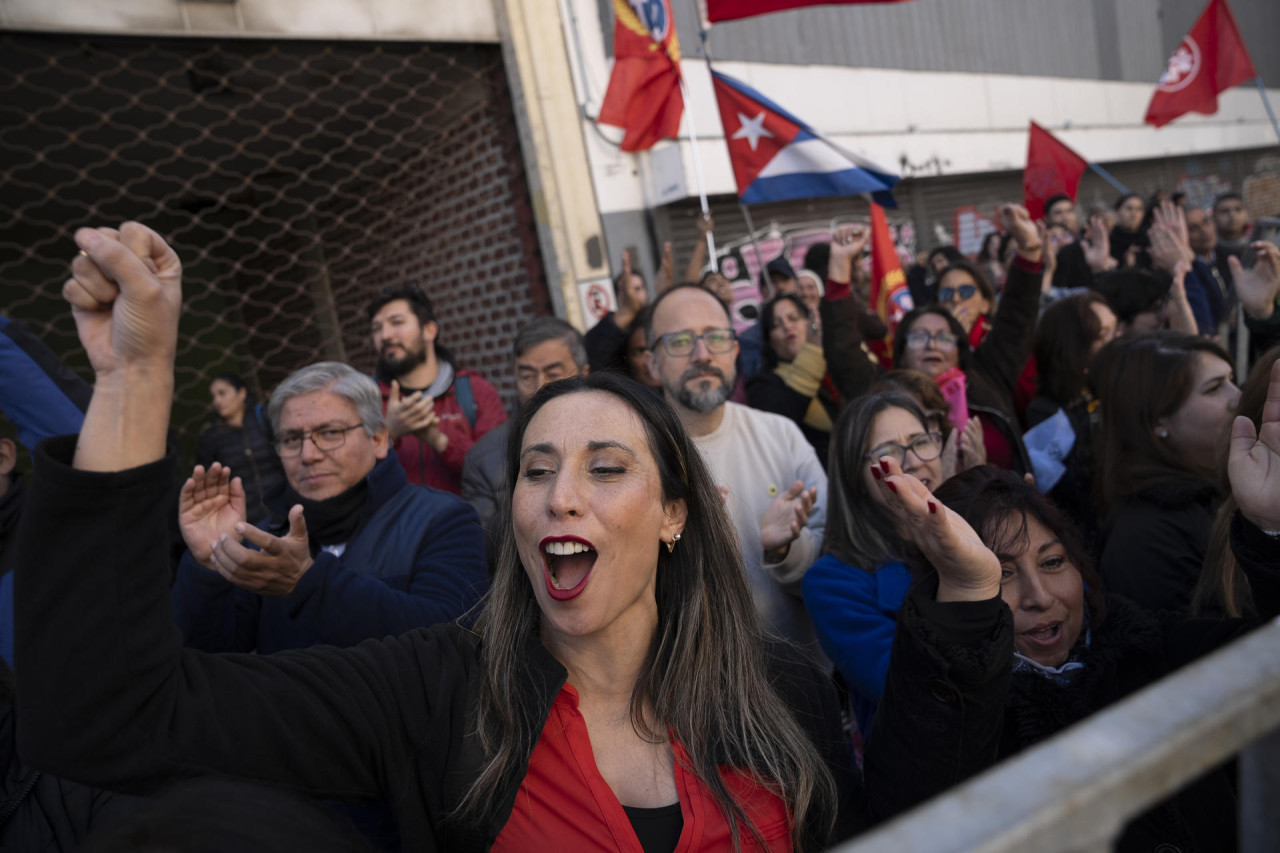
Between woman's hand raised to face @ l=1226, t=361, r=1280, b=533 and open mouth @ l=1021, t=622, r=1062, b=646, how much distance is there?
0.48 m

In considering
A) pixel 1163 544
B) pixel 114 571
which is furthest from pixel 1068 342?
pixel 114 571

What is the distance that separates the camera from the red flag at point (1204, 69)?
20.6 ft

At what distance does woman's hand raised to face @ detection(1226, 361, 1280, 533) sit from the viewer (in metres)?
1.43

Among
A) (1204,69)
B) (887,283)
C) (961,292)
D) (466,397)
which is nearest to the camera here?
(466,397)

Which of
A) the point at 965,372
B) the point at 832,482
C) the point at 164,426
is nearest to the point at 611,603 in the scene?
the point at 164,426

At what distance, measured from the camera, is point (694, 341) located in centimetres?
316

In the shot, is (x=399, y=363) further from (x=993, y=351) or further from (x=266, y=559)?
(x=993, y=351)

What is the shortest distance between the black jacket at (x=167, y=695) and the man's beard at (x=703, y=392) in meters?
1.76

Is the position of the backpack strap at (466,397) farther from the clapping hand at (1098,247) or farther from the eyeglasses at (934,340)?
the clapping hand at (1098,247)

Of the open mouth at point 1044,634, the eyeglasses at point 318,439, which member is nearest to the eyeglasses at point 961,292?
the open mouth at point 1044,634

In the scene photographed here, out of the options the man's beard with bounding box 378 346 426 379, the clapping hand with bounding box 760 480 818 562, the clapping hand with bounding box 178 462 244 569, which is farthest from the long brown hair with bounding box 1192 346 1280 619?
the man's beard with bounding box 378 346 426 379

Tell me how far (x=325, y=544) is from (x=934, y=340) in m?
2.55

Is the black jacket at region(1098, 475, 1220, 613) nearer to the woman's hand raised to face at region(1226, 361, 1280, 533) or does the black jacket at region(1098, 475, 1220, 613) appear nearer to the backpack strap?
the woman's hand raised to face at region(1226, 361, 1280, 533)

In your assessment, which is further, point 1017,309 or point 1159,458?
point 1017,309
